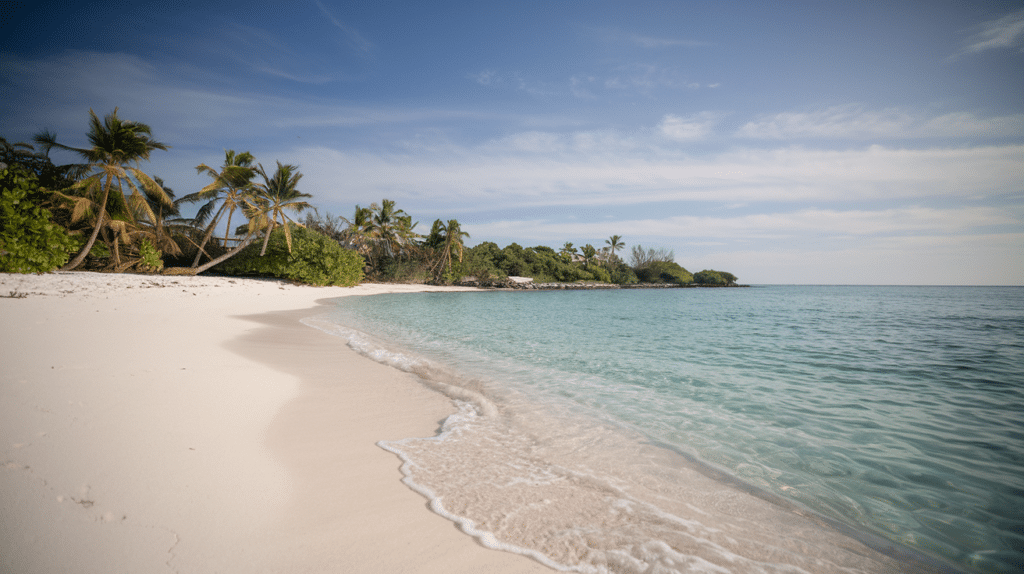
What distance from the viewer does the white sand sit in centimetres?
182

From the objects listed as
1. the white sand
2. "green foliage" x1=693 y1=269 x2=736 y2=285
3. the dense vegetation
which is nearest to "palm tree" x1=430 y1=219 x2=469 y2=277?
the dense vegetation

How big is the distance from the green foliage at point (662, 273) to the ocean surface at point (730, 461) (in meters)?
77.9

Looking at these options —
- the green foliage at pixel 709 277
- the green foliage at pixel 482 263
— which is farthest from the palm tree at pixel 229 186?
the green foliage at pixel 709 277

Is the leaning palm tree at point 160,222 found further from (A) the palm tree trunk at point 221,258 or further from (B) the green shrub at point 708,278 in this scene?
(B) the green shrub at point 708,278

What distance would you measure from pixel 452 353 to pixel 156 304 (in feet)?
34.7

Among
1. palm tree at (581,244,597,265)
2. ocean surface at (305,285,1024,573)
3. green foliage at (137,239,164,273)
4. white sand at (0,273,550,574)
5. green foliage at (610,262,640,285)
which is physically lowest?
ocean surface at (305,285,1024,573)

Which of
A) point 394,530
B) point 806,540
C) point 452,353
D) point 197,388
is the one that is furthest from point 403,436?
point 452,353

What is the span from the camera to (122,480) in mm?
2309

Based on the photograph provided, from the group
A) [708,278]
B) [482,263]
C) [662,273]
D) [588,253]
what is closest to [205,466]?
[482,263]

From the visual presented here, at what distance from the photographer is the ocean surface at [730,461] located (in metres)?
2.27

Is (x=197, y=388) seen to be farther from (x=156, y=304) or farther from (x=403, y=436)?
(x=156, y=304)

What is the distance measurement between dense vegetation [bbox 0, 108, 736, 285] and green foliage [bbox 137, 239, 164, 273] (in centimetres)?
6

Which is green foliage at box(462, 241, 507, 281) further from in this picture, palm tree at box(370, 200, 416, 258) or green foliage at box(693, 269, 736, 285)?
green foliage at box(693, 269, 736, 285)

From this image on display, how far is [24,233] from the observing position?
13.7m
